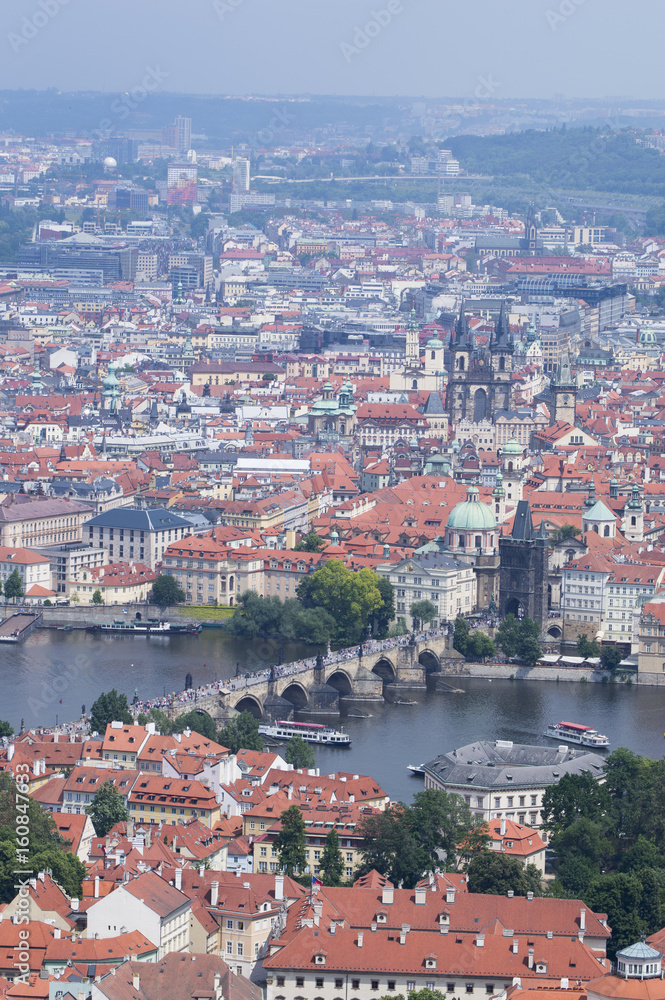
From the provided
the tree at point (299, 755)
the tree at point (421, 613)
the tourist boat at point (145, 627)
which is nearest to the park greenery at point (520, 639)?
the tree at point (421, 613)

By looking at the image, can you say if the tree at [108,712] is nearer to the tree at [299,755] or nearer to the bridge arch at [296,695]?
the tree at [299,755]

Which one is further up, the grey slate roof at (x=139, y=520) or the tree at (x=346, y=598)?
the grey slate roof at (x=139, y=520)

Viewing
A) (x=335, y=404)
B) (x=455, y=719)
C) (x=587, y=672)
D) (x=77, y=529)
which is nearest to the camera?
(x=455, y=719)

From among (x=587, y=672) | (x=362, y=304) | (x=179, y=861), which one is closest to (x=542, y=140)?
(x=362, y=304)

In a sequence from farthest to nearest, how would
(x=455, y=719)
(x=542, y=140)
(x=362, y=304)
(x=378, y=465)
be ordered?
(x=542, y=140) → (x=362, y=304) → (x=378, y=465) → (x=455, y=719)

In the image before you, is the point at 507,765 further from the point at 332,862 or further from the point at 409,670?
the point at 409,670

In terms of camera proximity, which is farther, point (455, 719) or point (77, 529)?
Result: point (77, 529)

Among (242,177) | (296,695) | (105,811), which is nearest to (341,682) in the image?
(296,695)

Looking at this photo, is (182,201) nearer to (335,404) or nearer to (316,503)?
(335,404)
